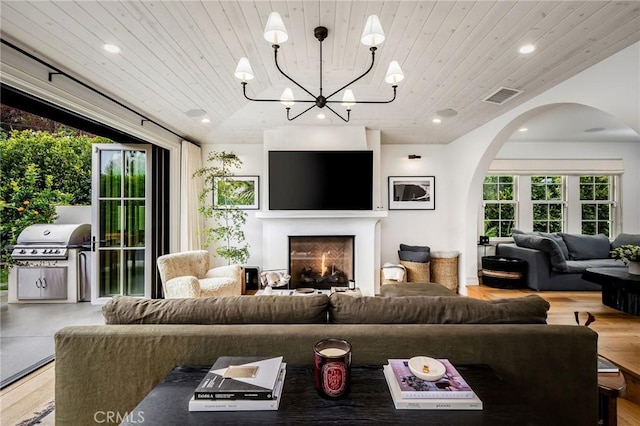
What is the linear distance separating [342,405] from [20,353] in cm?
335

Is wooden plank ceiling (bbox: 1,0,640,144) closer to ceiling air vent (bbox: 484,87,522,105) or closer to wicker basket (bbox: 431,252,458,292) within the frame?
ceiling air vent (bbox: 484,87,522,105)

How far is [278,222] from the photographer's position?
15.2 ft

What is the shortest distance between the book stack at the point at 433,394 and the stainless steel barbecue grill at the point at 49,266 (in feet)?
15.4

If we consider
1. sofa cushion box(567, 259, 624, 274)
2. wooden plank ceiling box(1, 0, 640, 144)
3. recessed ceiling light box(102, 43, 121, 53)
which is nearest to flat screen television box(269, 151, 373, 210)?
wooden plank ceiling box(1, 0, 640, 144)

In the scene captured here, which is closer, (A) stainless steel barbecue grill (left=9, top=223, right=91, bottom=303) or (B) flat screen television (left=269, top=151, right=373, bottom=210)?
(A) stainless steel barbecue grill (left=9, top=223, right=91, bottom=303)

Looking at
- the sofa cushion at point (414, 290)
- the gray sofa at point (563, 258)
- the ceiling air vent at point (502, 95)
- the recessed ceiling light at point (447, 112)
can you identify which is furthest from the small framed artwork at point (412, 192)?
the sofa cushion at point (414, 290)

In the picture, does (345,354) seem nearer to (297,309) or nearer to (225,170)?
(297,309)

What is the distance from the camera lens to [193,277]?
10.6ft

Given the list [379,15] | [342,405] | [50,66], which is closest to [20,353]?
[50,66]

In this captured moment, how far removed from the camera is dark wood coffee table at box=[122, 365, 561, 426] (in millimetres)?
813

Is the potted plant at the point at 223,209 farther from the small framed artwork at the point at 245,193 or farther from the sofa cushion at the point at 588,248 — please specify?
the sofa cushion at the point at 588,248

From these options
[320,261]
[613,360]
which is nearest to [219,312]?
[613,360]

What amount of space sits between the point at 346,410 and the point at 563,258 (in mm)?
5097

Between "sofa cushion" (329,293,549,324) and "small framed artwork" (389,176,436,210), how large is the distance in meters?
3.89
